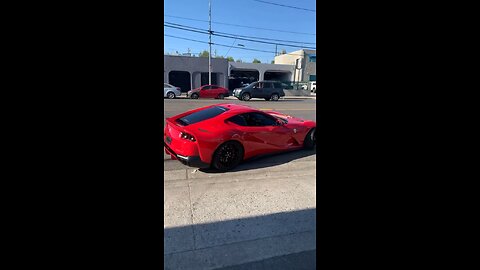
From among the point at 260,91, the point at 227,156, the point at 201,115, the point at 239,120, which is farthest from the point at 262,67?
the point at 227,156

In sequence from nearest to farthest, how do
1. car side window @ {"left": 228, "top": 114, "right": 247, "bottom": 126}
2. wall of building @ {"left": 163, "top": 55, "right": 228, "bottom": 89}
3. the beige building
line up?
car side window @ {"left": 228, "top": 114, "right": 247, "bottom": 126} → wall of building @ {"left": 163, "top": 55, "right": 228, "bottom": 89} → the beige building

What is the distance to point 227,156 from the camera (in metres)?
4.89

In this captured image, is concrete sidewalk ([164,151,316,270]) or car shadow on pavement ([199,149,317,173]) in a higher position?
car shadow on pavement ([199,149,317,173])

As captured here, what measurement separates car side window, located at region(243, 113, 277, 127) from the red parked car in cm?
1832

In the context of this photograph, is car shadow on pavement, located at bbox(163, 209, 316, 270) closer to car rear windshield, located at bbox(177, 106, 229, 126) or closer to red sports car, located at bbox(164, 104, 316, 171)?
red sports car, located at bbox(164, 104, 316, 171)

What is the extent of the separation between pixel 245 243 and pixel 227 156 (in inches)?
91.3

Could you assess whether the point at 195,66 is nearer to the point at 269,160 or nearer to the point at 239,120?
the point at 269,160

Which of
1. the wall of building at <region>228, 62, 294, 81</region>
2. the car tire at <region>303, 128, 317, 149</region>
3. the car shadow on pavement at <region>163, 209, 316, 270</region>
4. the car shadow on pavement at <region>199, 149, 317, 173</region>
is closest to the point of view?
the car shadow on pavement at <region>163, 209, 316, 270</region>

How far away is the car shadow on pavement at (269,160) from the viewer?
17.0ft

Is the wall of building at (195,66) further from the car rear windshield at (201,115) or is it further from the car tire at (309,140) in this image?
the car rear windshield at (201,115)

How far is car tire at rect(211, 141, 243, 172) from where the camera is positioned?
474 centimetres

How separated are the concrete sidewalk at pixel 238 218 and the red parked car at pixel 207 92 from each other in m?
18.9

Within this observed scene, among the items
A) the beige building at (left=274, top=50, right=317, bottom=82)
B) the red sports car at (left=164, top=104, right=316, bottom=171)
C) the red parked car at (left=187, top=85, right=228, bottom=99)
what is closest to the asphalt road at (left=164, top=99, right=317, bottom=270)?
the red sports car at (left=164, top=104, right=316, bottom=171)

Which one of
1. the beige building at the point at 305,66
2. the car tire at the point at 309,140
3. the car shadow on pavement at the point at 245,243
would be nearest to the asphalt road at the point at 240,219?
the car shadow on pavement at the point at 245,243
